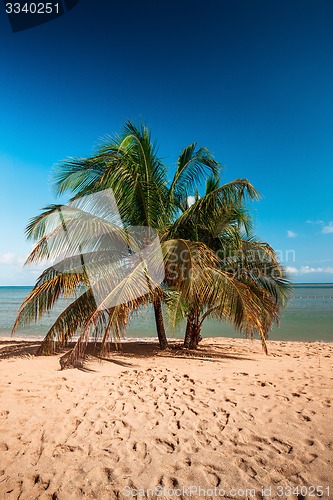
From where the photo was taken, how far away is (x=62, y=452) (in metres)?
2.93

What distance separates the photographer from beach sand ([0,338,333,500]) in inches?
98.5

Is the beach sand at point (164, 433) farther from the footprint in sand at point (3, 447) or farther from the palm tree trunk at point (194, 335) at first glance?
the palm tree trunk at point (194, 335)

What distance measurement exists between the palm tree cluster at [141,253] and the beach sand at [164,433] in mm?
1302

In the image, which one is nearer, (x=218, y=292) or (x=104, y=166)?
(x=218, y=292)

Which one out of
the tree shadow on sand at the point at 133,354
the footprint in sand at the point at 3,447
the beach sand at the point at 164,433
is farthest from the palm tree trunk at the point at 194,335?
the footprint in sand at the point at 3,447

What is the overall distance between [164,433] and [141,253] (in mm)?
4669

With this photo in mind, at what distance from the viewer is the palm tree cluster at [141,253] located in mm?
6383

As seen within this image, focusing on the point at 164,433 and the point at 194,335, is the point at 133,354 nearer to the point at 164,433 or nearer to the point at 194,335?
the point at 194,335

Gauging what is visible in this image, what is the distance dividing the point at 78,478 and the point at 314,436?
2.43 meters

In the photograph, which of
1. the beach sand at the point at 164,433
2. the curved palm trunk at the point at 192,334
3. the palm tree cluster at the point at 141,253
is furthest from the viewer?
the curved palm trunk at the point at 192,334

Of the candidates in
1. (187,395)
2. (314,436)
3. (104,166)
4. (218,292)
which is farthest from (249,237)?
(314,436)

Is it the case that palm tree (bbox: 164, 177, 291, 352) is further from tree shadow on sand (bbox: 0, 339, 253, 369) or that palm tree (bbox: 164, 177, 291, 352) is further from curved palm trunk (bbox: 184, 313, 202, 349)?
tree shadow on sand (bbox: 0, 339, 253, 369)

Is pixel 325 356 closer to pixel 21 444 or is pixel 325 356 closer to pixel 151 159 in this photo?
pixel 151 159

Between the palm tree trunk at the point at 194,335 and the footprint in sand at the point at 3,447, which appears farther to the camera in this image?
the palm tree trunk at the point at 194,335
